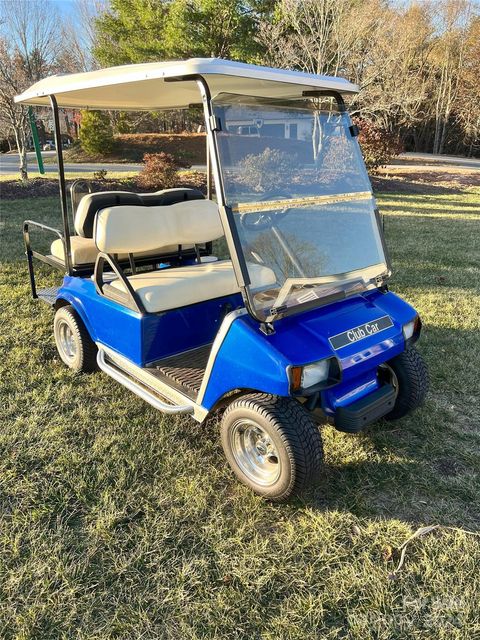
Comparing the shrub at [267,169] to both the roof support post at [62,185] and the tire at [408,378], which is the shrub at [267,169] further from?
the roof support post at [62,185]

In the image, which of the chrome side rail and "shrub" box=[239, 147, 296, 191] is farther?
the chrome side rail

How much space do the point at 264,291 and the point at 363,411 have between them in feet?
2.40

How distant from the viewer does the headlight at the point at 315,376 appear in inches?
77.7

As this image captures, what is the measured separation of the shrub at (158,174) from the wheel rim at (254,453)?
9573mm

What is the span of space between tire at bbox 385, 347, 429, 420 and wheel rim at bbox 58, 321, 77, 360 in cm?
211

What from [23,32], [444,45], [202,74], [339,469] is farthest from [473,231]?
[444,45]

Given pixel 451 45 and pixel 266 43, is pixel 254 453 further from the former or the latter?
pixel 451 45

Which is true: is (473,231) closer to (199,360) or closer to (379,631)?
(199,360)

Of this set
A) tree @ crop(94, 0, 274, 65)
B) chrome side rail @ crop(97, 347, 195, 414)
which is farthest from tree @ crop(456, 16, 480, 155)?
chrome side rail @ crop(97, 347, 195, 414)

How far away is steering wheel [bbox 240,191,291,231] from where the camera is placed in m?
2.14

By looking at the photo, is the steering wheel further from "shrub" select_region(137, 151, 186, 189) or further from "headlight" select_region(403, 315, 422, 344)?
"shrub" select_region(137, 151, 186, 189)

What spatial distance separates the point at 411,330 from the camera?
8.23 feet

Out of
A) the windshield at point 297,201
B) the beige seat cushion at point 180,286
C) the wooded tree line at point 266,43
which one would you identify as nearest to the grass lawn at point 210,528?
the beige seat cushion at point 180,286

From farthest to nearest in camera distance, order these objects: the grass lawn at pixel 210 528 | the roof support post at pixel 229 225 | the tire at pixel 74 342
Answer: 1. the tire at pixel 74 342
2. the roof support post at pixel 229 225
3. the grass lawn at pixel 210 528
